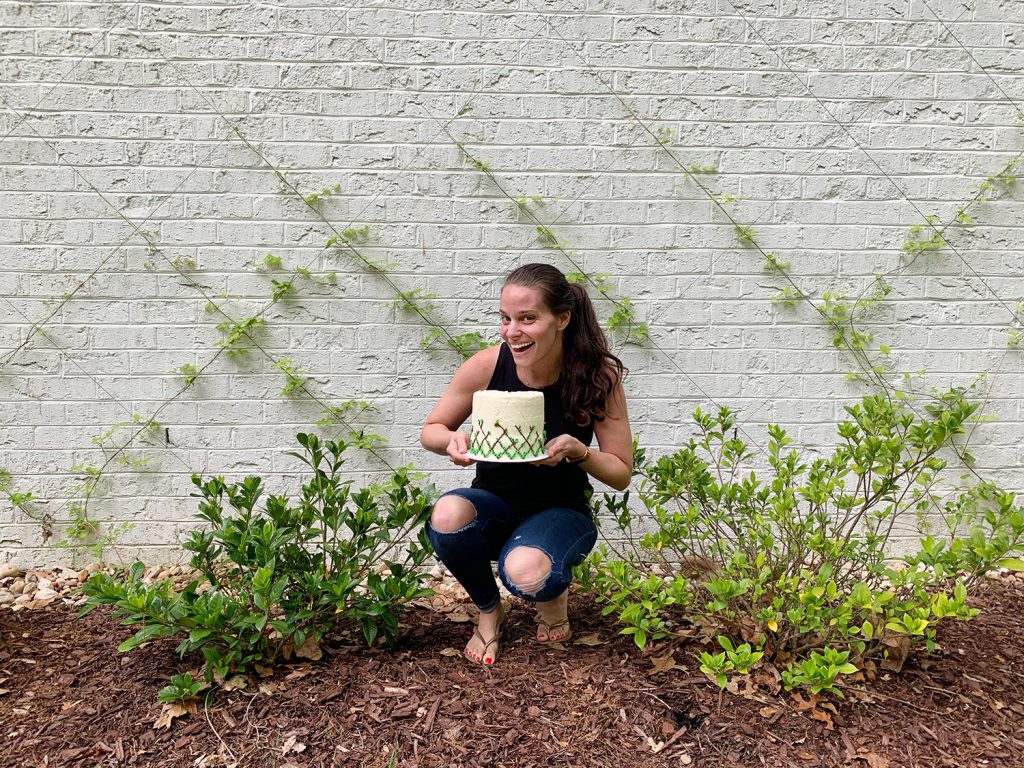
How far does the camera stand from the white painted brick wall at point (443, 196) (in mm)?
3307

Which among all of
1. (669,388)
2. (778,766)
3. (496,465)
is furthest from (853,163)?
(778,766)

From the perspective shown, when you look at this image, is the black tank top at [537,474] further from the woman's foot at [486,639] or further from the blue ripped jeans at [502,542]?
the woman's foot at [486,639]

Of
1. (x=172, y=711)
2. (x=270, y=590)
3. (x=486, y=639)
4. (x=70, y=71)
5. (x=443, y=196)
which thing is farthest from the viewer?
(x=443, y=196)

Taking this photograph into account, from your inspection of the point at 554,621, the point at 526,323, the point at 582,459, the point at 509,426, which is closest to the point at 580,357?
the point at 526,323

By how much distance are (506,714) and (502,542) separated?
0.62 m

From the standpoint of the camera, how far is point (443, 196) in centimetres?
339

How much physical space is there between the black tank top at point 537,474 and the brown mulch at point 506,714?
487mm

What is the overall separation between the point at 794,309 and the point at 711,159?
2.54 ft

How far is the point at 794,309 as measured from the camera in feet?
11.4

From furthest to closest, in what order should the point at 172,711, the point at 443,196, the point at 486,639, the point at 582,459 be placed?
the point at 443,196, the point at 486,639, the point at 582,459, the point at 172,711

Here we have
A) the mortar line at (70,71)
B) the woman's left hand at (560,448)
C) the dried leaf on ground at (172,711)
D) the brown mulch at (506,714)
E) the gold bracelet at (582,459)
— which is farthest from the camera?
the mortar line at (70,71)

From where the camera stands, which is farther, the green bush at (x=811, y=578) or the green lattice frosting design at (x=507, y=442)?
the green lattice frosting design at (x=507, y=442)

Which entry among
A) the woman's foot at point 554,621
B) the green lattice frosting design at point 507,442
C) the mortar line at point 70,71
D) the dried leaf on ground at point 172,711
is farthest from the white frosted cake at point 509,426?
the mortar line at point 70,71

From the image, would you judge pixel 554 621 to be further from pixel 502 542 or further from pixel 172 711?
pixel 172 711
